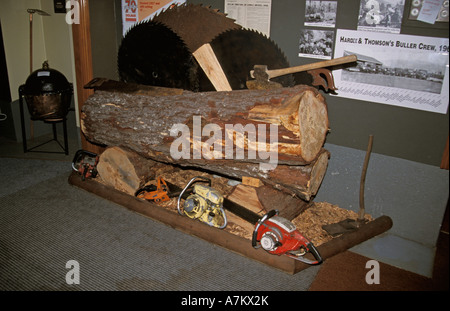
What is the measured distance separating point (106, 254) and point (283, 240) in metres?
1.25

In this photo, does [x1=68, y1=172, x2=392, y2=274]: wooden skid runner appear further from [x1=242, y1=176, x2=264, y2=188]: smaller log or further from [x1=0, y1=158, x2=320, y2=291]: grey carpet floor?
[x1=242, y1=176, x2=264, y2=188]: smaller log

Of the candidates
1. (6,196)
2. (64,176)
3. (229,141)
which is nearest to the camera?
(229,141)

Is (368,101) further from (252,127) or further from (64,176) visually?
(64,176)

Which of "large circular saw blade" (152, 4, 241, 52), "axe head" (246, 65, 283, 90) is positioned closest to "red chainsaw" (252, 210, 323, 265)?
"axe head" (246, 65, 283, 90)

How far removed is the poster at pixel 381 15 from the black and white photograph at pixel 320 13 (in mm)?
209

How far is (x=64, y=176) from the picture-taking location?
384 centimetres

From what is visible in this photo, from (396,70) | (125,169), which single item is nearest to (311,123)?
(396,70)

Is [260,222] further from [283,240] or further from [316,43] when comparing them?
[316,43]

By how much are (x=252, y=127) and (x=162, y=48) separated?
1.59 meters

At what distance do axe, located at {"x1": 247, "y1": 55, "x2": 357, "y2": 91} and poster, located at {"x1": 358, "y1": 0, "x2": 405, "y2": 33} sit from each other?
10.8 inches

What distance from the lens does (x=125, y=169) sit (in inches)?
133

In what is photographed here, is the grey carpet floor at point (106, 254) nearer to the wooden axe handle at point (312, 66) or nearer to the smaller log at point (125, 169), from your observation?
the smaller log at point (125, 169)

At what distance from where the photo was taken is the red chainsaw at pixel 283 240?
2.38 meters
